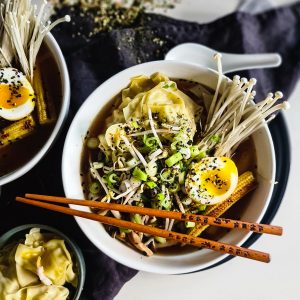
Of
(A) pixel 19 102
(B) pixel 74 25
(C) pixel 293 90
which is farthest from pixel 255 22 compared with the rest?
(A) pixel 19 102

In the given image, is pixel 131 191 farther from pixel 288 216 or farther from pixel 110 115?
pixel 288 216

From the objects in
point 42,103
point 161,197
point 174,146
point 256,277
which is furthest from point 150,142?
point 256,277

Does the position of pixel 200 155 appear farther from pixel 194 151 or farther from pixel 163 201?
pixel 163 201

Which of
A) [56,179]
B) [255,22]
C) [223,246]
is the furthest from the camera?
[255,22]

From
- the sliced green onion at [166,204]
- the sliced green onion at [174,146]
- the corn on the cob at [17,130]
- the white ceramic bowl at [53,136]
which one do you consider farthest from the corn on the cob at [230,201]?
the corn on the cob at [17,130]

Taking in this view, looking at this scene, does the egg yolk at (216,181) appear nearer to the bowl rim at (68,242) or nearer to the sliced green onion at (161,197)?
the sliced green onion at (161,197)

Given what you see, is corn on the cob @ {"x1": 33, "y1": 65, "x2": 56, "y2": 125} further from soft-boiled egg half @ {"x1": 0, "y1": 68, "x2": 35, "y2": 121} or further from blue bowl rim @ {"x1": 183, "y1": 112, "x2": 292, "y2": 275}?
blue bowl rim @ {"x1": 183, "y1": 112, "x2": 292, "y2": 275}
